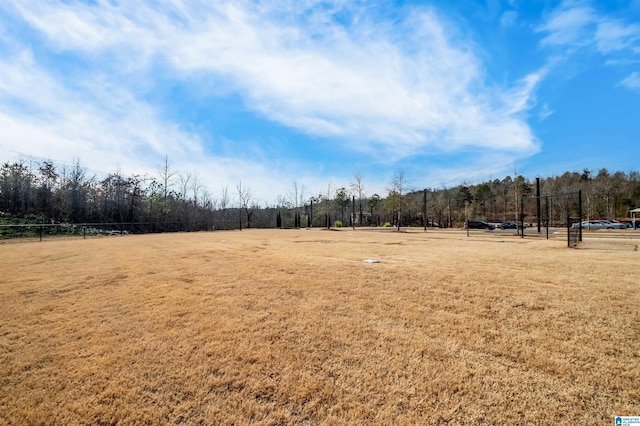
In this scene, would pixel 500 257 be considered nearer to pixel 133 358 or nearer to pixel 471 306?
pixel 471 306

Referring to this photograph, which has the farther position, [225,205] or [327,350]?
[225,205]

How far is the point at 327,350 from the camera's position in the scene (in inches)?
121

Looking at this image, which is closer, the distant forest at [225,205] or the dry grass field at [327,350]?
the dry grass field at [327,350]

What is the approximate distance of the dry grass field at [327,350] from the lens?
7.44 feet

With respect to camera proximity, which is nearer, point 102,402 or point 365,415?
point 365,415

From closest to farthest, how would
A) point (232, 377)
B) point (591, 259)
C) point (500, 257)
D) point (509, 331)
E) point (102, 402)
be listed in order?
point (102, 402)
point (232, 377)
point (509, 331)
point (591, 259)
point (500, 257)

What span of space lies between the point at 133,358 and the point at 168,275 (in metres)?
3.66

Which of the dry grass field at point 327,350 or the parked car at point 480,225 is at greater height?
the parked car at point 480,225

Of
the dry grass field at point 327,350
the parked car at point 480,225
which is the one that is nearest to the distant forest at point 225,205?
the parked car at point 480,225

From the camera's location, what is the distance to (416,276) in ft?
18.7

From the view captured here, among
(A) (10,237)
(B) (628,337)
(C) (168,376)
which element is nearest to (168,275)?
(C) (168,376)

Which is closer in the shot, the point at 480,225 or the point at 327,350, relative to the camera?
the point at 327,350

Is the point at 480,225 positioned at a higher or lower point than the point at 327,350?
higher

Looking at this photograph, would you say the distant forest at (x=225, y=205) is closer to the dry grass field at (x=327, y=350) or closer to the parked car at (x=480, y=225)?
the parked car at (x=480, y=225)
